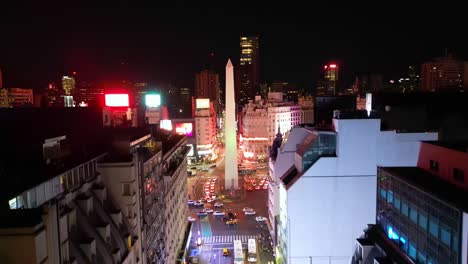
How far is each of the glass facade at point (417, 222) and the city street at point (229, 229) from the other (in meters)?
22.1

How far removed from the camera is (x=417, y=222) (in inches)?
567

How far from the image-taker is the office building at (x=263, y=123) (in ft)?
309

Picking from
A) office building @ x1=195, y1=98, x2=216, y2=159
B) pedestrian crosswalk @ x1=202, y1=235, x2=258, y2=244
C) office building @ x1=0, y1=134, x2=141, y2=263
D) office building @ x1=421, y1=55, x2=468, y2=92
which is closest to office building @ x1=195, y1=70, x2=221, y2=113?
office building @ x1=195, y1=98, x2=216, y2=159

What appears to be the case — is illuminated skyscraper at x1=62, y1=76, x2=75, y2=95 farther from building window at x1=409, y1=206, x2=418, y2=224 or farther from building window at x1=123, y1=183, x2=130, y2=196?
building window at x1=409, y1=206, x2=418, y2=224

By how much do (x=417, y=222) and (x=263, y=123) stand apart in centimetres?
8153

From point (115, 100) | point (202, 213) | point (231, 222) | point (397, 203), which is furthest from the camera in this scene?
point (202, 213)

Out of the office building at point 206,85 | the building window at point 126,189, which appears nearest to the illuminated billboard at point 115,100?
the building window at point 126,189

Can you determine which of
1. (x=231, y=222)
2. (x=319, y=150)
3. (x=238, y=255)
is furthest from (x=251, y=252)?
(x=319, y=150)

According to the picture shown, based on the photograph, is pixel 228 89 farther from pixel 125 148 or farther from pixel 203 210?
pixel 125 148

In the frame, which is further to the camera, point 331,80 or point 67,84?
point 331,80

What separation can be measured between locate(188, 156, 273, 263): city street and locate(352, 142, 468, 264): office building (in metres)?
20.6

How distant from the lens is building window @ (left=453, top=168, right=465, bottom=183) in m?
14.3

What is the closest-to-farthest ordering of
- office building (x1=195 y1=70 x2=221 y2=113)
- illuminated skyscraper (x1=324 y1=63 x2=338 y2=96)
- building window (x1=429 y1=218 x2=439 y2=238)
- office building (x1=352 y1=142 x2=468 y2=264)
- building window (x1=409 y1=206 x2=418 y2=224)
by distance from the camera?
office building (x1=352 y1=142 x2=468 y2=264) → building window (x1=429 y1=218 x2=439 y2=238) → building window (x1=409 y1=206 x2=418 y2=224) → illuminated skyscraper (x1=324 y1=63 x2=338 y2=96) → office building (x1=195 y1=70 x2=221 y2=113)

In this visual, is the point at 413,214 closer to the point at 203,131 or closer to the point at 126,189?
the point at 126,189
